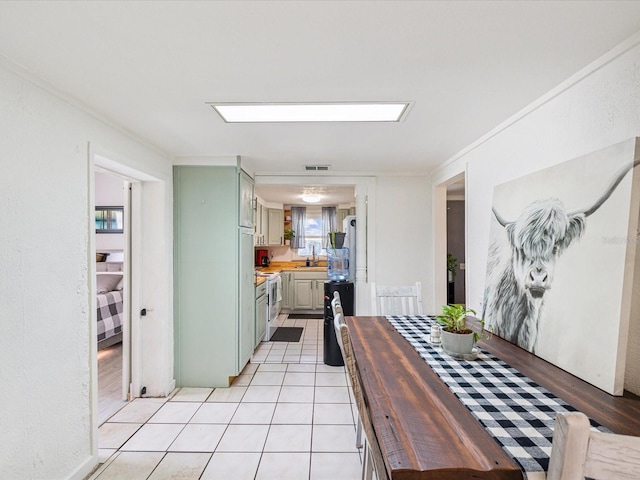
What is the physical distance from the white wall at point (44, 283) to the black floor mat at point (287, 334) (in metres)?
2.83

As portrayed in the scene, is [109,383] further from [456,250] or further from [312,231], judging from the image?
[456,250]

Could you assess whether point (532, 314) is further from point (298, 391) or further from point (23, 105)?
point (23, 105)

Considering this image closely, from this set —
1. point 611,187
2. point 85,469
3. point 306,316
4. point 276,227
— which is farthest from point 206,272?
point 276,227

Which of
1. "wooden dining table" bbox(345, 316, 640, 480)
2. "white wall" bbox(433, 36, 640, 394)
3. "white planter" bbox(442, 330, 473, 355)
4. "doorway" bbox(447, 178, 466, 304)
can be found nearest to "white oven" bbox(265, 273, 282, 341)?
"white wall" bbox(433, 36, 640, 394)

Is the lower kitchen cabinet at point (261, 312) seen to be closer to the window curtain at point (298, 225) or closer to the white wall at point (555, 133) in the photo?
the white wall at point (555, 133)

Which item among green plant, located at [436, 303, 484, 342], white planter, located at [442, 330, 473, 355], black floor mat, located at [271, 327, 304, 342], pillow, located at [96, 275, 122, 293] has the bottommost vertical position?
black floor mat, located at [271, 327, 304, 342]

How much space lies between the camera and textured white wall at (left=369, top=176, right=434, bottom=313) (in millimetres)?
3816

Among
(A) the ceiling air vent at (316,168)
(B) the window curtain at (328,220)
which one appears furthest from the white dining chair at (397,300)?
(B) the window curtain at (328,220)

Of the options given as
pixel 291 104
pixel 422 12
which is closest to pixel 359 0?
pixel 422 12

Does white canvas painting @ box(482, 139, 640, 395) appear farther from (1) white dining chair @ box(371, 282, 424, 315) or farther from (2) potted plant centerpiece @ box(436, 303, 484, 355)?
(1) white dining chair @ box(371, 282, 424, 315)

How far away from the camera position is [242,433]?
95.5 inches

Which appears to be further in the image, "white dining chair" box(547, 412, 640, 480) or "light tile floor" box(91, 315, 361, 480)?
"light tile floor" box(91, 315, 361, 480)

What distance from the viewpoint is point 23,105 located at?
1536 mm

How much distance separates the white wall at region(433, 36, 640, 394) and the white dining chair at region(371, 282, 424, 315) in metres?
0.43
